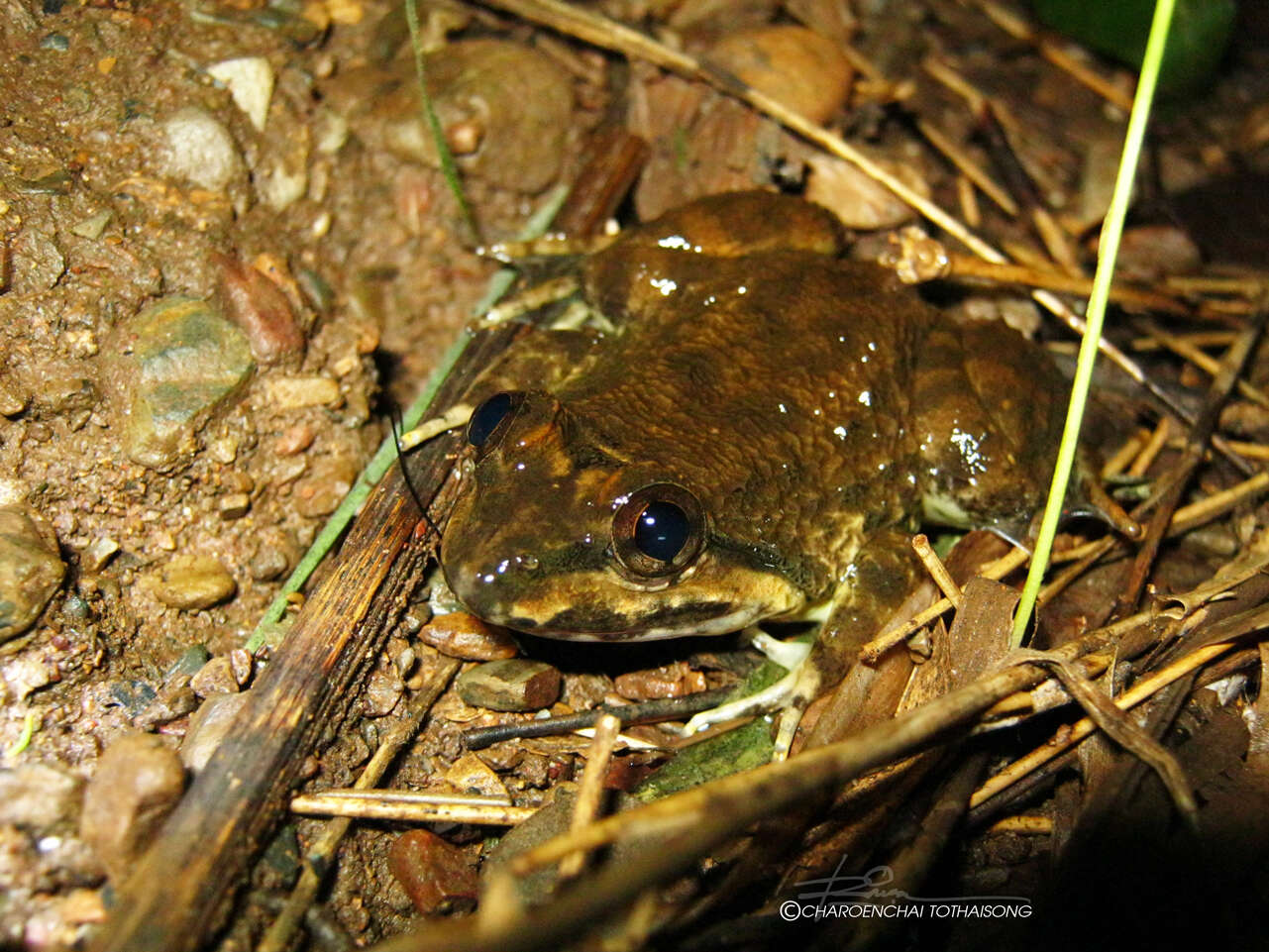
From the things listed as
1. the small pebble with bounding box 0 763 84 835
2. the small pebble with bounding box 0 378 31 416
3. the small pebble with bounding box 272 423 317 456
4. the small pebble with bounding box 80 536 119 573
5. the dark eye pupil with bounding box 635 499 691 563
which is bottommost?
the small pebble with bounding box 0 763 84 835

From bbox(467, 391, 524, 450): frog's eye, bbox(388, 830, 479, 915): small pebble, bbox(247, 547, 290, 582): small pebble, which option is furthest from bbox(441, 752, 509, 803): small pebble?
bbox(467, 391, 524, 450): frog's eye

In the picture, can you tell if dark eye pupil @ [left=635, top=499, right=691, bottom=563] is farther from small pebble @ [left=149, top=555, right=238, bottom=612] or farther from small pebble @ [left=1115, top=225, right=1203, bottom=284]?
small pebble @ [left=1115, top=225, right=1203, bottom=284]

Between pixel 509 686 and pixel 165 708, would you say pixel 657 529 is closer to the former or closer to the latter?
pixel 509 686

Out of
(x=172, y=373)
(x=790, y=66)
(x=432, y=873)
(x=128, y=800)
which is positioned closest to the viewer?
(x=128, y=800)

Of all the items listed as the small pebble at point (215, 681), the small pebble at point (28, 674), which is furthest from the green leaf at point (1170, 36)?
the small pebble at point (28, 674)

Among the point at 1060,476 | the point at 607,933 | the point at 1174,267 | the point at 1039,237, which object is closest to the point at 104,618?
the point at 607,933

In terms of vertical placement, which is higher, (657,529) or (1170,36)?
(1170,36)

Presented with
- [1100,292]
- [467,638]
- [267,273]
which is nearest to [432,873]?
[467,638]

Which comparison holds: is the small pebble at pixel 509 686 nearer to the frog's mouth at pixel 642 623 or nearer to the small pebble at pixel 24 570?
the frog's mouth at pixel 642 623
